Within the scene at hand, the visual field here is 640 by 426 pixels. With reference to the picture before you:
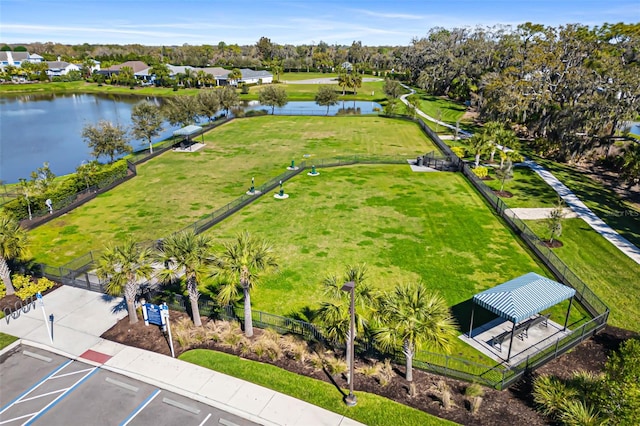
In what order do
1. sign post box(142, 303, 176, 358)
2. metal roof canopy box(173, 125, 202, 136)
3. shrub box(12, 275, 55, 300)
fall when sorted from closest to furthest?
sign post box(142, 303, 176, 358) → shrub box(12, 275, 55, 300) → metal roof canopy box(173, 125, 202, 136)

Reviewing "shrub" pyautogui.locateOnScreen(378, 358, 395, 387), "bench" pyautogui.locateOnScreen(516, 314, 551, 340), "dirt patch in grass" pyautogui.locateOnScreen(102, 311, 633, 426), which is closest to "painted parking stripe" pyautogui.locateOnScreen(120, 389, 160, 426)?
"dirt patch in grass" pyautogui.locateOnScreen(102, 311, 633, 426)

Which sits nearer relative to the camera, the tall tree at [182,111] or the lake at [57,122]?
the lake at [57,122]

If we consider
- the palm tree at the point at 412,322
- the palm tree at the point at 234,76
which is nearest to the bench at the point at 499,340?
the palm tree at the point at 412,322

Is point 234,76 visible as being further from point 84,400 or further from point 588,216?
point 84,400

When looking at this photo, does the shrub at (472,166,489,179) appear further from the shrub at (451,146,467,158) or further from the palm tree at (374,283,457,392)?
the palm tree at (374,283,457,392)

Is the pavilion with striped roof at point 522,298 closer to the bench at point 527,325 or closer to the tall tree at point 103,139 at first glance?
the bench at point 527,325
